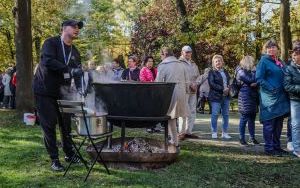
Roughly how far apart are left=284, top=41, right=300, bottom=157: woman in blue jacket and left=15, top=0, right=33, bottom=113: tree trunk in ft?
27.7

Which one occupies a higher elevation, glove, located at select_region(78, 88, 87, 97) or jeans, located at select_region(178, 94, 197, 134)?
glove, located at select_region(78, 88, 87, 97)

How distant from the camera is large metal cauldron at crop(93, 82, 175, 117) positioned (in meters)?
7.57

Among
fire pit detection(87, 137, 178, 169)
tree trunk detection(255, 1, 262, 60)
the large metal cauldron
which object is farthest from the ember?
tree trunk detection(255, 1, 262, 60)

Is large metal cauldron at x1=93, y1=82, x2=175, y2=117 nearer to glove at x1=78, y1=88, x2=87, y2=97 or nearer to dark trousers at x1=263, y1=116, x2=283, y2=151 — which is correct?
glove at x1=78, y1=88, x2=87, y2=97

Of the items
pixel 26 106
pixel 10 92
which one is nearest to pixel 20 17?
pixel 26 106

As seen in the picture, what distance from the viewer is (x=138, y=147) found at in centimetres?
806

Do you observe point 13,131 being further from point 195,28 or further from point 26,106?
point 195,28

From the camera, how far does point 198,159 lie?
8.31 metres

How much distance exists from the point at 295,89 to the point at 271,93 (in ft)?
1.58

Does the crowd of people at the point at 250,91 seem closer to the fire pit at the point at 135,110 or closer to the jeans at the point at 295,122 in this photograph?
the jeans at the point at 295,122

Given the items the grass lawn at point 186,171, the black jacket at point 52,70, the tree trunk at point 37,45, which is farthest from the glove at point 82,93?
the tree trunk at point 37,45

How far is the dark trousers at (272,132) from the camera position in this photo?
8805mm

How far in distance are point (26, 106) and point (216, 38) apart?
915 centimetres

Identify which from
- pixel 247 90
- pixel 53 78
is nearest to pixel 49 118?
pixel 53 78
